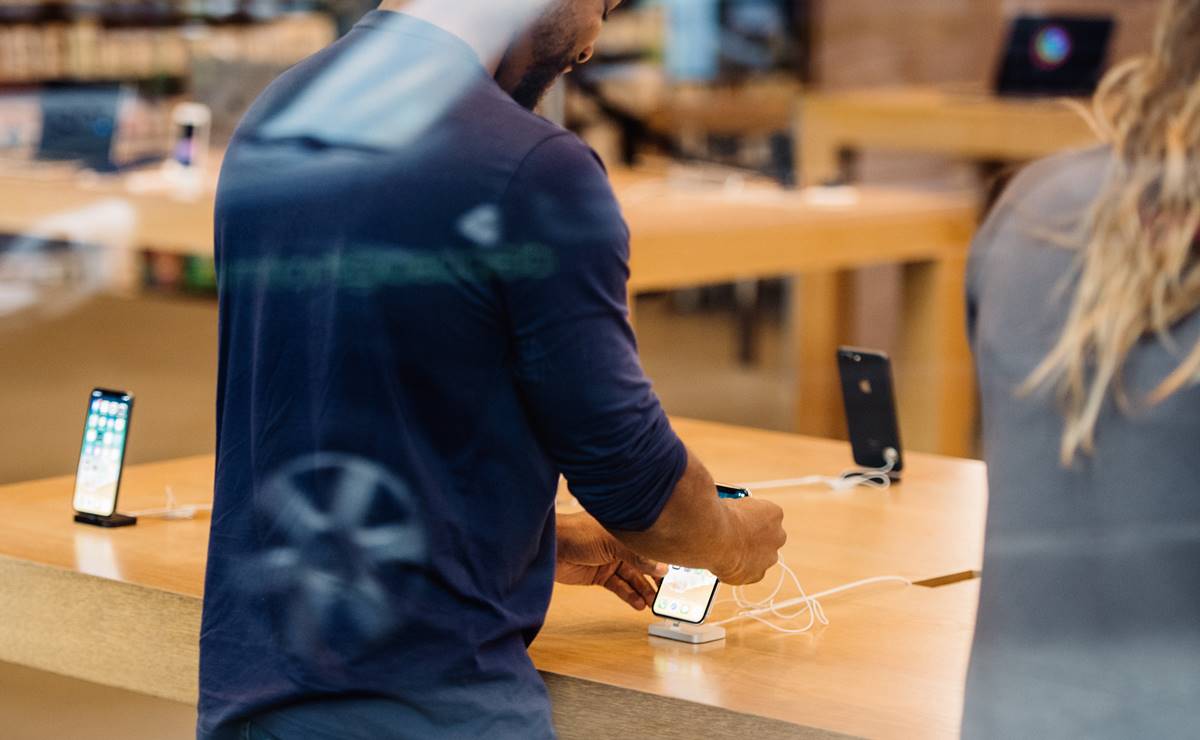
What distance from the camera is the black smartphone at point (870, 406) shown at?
2.23 metres

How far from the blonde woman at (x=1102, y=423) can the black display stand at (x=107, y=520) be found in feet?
3.96

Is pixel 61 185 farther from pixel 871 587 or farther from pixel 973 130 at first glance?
pixel 871 587

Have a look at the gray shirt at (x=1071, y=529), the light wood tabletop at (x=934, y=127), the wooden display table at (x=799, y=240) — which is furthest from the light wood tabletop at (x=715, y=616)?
the light wood tabletop at (x=934, y=127)

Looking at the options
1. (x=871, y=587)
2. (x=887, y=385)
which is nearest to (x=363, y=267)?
(x=871, y=587)

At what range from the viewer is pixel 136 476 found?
7.44 ft

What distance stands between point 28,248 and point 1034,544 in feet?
14.9

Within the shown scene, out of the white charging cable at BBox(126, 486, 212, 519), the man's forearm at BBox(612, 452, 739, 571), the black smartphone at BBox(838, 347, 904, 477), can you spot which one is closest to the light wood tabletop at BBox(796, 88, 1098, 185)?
the black smartphone at BBox(838, 347, 904, 477)

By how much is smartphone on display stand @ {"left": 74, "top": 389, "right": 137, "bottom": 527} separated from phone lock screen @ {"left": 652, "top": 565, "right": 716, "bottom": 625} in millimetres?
704

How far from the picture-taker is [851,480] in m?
2.21

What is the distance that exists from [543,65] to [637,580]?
1.74 feet

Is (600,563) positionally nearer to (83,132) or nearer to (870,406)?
(870,406)

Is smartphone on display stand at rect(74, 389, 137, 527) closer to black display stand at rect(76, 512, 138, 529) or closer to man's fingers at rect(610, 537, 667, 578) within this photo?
black display stand at rect(76, 512, 138, 529)

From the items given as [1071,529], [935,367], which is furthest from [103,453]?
[935,367]

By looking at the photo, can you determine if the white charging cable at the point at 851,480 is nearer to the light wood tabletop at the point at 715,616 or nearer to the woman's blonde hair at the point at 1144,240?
the light wood tabletop at the point at 715,616
